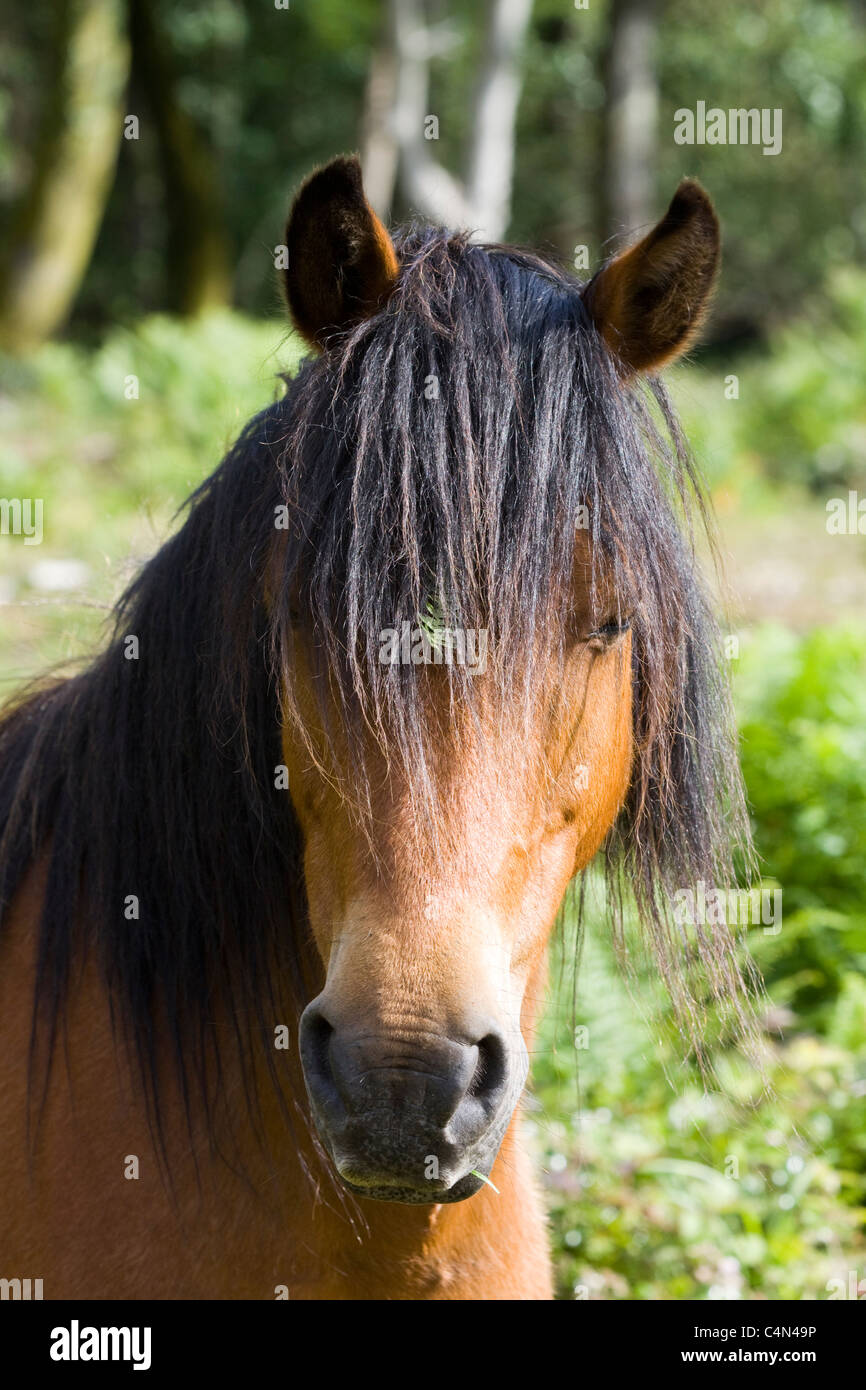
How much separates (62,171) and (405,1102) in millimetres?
18662

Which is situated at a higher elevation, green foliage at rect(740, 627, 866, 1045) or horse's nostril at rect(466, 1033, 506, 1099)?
green foliage at rect(740, 627, 866, 1045)

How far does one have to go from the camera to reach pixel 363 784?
1742 mm

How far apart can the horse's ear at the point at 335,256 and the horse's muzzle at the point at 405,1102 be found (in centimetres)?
116

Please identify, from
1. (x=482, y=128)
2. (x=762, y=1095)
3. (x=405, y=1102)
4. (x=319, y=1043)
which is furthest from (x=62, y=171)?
(x=405, y=1102)

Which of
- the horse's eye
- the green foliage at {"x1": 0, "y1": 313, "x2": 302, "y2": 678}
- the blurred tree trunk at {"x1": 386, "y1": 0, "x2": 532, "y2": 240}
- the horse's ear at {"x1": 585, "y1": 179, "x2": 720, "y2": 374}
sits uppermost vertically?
the blurred tree trunk at {"x1": 386, "y1": 0, "x2": 532, "y2": 240}

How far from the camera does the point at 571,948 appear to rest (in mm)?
5387

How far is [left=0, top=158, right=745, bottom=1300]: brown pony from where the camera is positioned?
1.70 meters

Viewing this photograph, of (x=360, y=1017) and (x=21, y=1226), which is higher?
(x=360, y=1017)

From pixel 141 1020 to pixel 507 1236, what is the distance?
2.61ft

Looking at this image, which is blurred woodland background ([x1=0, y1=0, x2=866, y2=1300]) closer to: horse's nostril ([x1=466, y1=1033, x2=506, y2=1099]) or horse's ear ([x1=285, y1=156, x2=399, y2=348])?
horse's ear ([x1=285, y1=156, x2=399, y2=348])

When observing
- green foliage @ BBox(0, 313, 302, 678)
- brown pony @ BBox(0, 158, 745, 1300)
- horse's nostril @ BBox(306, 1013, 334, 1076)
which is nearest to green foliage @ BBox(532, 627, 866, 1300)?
brown pony @ BBox(0, 158, 745, 1300)
